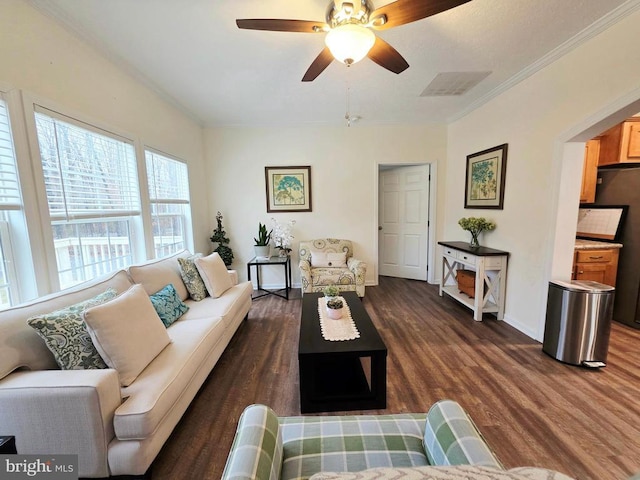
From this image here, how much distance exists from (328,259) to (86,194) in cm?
278

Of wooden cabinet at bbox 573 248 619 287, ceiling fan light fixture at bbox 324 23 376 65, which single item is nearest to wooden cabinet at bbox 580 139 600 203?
wooden cabinet at bbox 573 248 619 287

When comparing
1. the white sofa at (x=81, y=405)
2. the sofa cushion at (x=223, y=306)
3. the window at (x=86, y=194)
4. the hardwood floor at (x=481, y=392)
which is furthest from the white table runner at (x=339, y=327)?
the window at (x=86, y=194)

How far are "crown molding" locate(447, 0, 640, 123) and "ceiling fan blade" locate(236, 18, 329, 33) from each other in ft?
6.67

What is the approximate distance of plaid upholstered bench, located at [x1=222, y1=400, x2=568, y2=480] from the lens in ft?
2.61

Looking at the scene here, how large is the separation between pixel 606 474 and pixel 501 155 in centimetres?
280

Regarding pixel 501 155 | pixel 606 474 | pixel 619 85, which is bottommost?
pixel 606 474

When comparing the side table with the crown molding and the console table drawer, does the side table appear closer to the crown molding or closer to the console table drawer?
the console table drawer

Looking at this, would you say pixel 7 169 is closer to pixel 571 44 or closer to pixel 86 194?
pixel 86 194

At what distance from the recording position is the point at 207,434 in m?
1.59

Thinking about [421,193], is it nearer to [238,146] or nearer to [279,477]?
[238,146]

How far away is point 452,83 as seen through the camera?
2.85 m

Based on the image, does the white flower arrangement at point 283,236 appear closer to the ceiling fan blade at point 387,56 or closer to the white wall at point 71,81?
the white wall at point 71,81

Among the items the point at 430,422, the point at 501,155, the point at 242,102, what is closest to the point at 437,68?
the point at 501,155

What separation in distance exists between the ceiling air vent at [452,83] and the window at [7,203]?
334cm
